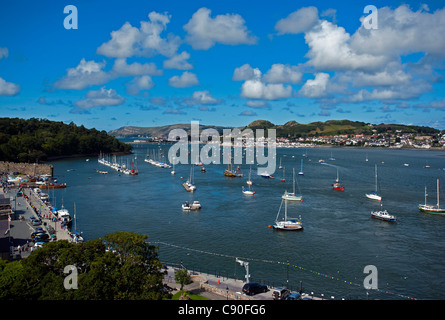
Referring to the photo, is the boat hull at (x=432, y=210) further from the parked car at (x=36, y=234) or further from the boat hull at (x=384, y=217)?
the parked car at (x=36, y=234)

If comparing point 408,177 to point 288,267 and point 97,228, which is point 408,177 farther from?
point 97,228

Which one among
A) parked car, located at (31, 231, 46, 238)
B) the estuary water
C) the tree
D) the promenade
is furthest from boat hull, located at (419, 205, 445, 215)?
parked car, located at (31, 231, 46, 238)

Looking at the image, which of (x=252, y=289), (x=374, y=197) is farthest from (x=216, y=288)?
(x=374, y=197)

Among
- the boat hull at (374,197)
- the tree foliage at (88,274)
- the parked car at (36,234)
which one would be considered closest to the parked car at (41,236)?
the parked car at (36,234)

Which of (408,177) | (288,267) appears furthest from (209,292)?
(408,177)

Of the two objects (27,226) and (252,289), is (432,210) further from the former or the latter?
(27,226)

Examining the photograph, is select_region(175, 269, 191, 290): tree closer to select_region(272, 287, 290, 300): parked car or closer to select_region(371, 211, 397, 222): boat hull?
select_region(272, 287, 290, 300): parked car
